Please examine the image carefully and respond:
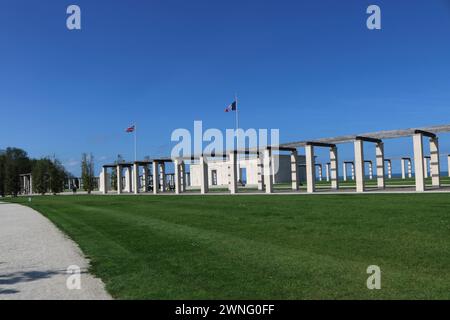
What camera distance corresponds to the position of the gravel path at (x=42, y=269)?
6961 millimetres

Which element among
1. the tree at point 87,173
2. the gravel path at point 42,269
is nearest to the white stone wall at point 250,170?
the tree at point 87,173

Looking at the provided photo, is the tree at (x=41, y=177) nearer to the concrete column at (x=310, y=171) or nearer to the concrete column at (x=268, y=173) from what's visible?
the concrete column at (x=268, y=173)

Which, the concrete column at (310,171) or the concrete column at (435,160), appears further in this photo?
the concrete column at (310,171)

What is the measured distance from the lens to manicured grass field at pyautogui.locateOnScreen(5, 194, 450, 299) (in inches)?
262

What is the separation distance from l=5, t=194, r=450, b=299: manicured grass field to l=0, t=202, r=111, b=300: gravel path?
1.24ft

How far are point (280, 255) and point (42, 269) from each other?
16.0 feet

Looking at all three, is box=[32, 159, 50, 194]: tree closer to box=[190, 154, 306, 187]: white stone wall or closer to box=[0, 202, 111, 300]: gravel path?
box=[190, 154, 306, 187]: white stone wall

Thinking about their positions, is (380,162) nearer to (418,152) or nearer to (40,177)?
(418,152)

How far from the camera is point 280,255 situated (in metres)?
9.15

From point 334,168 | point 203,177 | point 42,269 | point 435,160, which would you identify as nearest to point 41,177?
point 203,177

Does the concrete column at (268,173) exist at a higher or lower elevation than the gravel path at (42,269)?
higher

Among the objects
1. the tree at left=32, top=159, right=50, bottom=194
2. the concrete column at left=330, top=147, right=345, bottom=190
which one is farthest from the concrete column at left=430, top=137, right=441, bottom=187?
the tree at left=32, top=159, right=50, bottom=194

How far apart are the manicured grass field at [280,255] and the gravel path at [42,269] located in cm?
38
